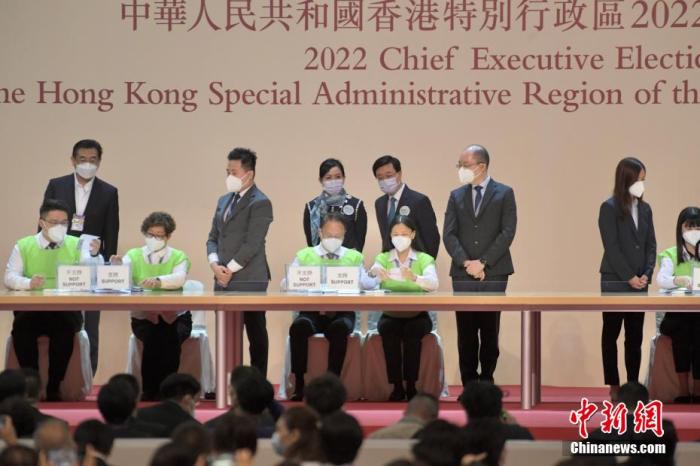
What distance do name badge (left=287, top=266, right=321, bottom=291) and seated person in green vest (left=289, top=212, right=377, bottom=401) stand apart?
14 cm

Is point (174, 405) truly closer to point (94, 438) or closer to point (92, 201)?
point (94, 438)

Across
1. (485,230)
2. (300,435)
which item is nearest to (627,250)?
(485,230)

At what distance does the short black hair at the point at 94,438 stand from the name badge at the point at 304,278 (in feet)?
7.17

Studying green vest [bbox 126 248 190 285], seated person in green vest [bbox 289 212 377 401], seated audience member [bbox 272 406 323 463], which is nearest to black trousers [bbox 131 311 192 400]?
green vest [bbox 126 248 190 285]

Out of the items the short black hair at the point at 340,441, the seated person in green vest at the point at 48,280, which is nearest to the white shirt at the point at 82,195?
the seated person in green vest at the point at 48,280

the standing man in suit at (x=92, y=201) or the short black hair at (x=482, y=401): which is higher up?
the standing man in suit at (x=92, y=201)

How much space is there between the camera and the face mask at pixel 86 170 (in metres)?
7.00

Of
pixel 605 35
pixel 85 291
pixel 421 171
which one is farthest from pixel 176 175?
pixel 605 35

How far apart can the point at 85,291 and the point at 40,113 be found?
2.67m

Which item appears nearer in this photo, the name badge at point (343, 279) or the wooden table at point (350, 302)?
the wooden table at point (350, 302)

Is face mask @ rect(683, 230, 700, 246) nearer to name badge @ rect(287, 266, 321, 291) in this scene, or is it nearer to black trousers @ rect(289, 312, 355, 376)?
black trousers @ rect(289, 312, 355, 376)

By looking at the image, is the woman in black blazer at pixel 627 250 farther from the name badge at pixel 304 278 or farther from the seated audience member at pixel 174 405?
the seated audience member at pixel 174 405

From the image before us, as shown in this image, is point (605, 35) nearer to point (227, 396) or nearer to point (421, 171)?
point (421, 171)

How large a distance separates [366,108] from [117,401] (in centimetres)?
429
